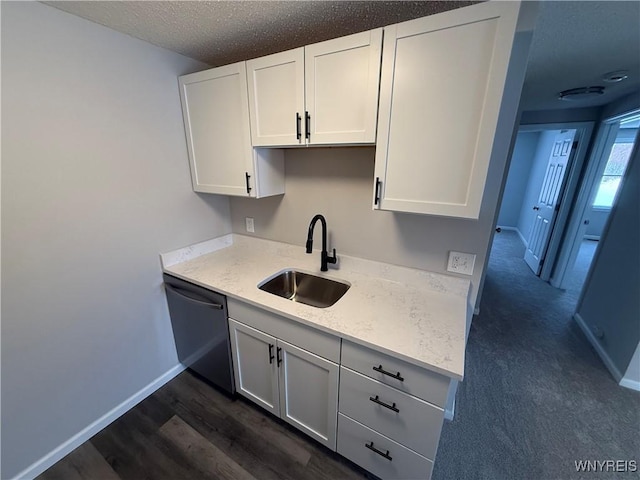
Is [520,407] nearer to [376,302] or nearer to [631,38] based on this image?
[376,302]

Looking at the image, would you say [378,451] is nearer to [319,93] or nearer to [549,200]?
[319,93]

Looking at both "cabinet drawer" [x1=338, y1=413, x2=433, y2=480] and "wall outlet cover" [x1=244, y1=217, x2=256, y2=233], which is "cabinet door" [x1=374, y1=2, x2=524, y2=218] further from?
"wall outlet cover" [x1=244, y1=217, x2=256, y2=233]

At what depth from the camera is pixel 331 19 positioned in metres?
1.20

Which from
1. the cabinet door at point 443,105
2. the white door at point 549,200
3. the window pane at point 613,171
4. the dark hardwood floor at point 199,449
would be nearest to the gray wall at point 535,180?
the white door at point 549,200

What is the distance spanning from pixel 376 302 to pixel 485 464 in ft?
3.61

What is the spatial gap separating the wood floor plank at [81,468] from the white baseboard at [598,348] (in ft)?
11.4

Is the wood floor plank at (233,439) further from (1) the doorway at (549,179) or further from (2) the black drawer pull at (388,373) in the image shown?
(1) the doorway at (549,179)

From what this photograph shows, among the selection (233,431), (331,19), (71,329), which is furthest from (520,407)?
(71,329)

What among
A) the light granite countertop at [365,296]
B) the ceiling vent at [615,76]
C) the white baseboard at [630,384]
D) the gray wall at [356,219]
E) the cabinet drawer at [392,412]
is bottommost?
the white baseboard at [630,384]

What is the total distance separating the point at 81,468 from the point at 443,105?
8.41ft

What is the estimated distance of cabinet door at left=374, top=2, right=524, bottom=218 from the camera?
0.92 metres

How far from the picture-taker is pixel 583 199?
9.99 feet

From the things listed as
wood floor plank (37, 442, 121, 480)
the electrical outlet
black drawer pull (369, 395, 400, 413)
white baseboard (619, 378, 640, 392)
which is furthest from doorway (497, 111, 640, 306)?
wood floor plank (37, 442, 121, 480)

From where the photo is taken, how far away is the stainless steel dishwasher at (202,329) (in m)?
1.56
